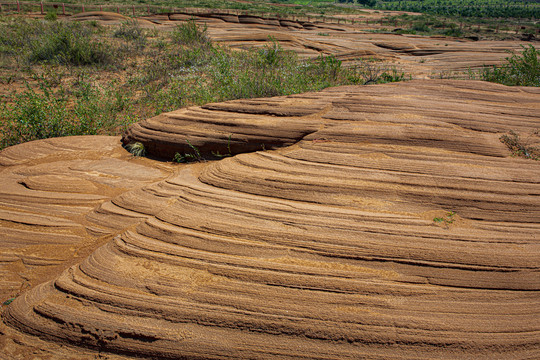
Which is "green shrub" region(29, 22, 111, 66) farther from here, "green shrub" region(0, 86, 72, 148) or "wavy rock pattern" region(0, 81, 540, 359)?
"wavy rock pattern" region(0, 81, 540, 359)

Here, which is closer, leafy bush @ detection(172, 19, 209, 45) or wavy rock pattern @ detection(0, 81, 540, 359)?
wavy rock pattern @ detection(0, 81, 540, 359)

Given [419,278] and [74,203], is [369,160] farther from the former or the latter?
[74,203]

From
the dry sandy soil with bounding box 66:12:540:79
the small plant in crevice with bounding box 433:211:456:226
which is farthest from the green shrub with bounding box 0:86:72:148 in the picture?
the dry sandy soil with bounding box 66:12:540:79

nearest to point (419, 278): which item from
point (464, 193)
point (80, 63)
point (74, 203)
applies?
point (464, 193)

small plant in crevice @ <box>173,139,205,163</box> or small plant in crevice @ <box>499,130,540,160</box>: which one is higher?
small plant in crevice @ <box>499,130,540,160</box>

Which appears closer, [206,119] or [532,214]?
[532,214]

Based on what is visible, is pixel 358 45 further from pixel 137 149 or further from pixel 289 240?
pixel 289 240
